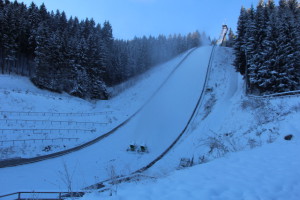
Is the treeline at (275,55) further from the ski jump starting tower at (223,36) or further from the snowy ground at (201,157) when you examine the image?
the ski jump starting tower at (223,36)

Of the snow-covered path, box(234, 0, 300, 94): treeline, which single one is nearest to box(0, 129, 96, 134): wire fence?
the snow-covered path

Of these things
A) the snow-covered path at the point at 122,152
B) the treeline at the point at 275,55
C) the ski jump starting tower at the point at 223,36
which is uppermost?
the ski jump starting tower at the point at 223,36

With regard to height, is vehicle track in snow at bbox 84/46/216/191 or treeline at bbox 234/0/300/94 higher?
treeline at bbox 234/0/300/94

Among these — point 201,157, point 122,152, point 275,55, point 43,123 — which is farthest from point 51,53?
point 201,157

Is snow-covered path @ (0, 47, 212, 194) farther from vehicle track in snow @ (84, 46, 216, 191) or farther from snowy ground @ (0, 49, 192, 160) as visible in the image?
snowy ground @ (0, 49, 192, 160)

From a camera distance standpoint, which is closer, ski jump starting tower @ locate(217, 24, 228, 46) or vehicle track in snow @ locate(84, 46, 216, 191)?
vehicle track in snow @ locate(84, 46, 216, 191)

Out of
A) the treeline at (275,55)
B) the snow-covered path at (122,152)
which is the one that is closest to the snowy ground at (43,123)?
the snow-covered path at (122,152)

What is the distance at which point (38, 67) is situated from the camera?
37.3 metres

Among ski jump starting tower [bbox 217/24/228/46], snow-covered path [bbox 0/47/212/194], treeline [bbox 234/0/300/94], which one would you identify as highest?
ski jump starting tower [bbox 217/24/228/46]

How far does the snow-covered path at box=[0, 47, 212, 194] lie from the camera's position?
42.2 feet

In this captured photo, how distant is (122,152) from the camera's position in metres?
19.2

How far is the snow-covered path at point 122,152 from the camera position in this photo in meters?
12.9

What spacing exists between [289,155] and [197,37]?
325 ft

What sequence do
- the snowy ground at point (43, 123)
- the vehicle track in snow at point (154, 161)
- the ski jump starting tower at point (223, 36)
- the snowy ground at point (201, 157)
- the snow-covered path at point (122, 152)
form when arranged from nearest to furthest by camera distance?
the snowy ground at point (201, 157) → the vehicle track in snow at point (154, 161) → the snow-covered path at point (122, 152) → the snowy ground at point (43, 123) → the ski jump starting tower at point (223, 36)
